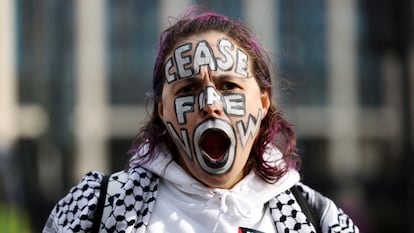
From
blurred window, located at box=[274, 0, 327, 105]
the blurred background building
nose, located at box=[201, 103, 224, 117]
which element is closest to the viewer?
nose, located at box=[201, 103, 224, 117]

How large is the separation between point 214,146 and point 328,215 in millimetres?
467

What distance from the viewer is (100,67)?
2731 centimetres

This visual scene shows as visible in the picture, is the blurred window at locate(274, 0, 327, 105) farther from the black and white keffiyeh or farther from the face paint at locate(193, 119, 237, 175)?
the face paint at locate(193, 119, 237, 175)

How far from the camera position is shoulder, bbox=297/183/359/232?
2717 mm

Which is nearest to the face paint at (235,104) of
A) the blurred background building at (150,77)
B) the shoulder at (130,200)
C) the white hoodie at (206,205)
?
the white hoodie at (206,205)

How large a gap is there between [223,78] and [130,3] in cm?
2490

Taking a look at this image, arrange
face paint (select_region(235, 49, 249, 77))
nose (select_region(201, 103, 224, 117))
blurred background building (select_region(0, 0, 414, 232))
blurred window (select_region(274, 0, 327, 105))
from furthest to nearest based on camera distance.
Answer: blurred window (select_region(274, 0, 327, 105)) < blurred background building (select_region(0, 0, 414, 232)) < face paint (select_region(235, 49, 249, 77)) < nose (select_region(201, 103, 224, 117))

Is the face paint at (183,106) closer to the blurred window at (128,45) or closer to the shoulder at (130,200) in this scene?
the shoulder at (130,200)

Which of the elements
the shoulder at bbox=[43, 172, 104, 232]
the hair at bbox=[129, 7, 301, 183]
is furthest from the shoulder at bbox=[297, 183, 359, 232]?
the shoulder at bbox=[43, 172, 104, 232]

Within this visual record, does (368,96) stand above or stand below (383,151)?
above

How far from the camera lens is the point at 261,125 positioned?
2803 mm

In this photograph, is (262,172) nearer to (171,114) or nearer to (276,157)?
(276,157)

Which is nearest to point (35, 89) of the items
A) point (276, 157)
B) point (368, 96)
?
point (368, 96)

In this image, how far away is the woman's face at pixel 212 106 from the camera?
2580 millimetres
